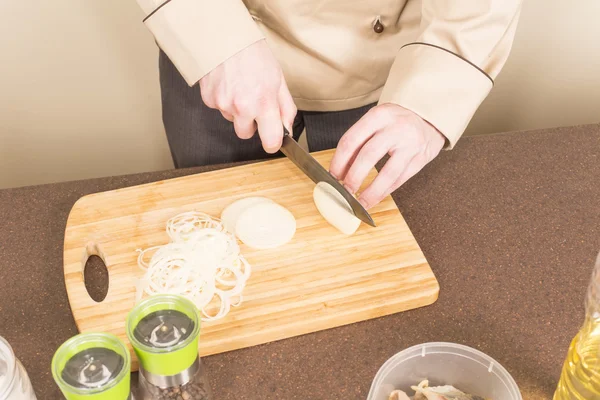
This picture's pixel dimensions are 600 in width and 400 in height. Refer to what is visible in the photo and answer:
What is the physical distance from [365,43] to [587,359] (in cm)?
70

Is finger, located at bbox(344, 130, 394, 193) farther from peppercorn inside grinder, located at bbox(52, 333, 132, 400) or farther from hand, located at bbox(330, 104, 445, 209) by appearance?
peppercorn inside grinder, located at bbox(52, 333, 132, 400)

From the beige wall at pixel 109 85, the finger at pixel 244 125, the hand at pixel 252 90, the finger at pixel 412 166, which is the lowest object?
the beige wall at pixel 109 85

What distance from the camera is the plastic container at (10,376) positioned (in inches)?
27.0

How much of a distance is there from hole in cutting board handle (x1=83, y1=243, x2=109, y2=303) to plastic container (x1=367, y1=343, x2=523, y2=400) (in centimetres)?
48

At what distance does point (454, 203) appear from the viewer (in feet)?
3.90

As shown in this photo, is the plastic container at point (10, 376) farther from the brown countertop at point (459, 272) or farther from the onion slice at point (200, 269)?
the onion slice at point (200, 269)

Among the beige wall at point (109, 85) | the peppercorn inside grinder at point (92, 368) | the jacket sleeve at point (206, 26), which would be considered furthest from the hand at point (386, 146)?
the beige wall at point (109, 85)

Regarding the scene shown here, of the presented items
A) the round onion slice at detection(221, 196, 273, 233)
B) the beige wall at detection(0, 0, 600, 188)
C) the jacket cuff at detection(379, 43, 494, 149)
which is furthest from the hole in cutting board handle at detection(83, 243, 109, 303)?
the beige wall at detection(0, 0, 600, 188)

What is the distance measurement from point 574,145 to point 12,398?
1.14 m

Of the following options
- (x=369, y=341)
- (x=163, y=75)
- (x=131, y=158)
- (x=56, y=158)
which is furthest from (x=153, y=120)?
(x=369, y=341)

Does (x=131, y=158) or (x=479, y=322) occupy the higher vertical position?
(x=479, y=322)

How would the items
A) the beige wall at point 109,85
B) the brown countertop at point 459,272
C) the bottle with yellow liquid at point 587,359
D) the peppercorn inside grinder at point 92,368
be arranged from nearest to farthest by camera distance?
1. the peppercorn inside grinder at point 92,368
2. the bottle with yellow liquid at point 587,359
3. the brown countertop at point 459,272
4. the beige wall at point 109,85

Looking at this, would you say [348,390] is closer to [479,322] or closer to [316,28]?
[479,322]

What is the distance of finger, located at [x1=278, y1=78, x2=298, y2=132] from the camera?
107 cm
